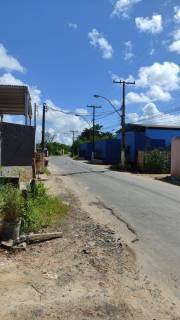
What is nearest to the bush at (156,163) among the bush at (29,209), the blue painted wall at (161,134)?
the blue painted wall at (161,134)

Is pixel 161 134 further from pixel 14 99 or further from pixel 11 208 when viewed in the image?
pixel 11 208

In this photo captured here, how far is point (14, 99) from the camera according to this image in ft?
57.7

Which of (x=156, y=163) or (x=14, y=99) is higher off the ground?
(x=14, y=99)

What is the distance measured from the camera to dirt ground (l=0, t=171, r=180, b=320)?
228 inches

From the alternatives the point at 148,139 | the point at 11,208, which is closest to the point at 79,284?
the point at 11,208

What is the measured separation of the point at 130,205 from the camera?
16.8 meters

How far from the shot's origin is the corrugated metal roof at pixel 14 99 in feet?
51.8

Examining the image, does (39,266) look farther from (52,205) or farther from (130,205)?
Answer: (130,205)

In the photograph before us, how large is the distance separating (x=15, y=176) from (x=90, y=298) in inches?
324

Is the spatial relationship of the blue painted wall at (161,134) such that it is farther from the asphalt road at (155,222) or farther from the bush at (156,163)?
the asphalt road at (155,222)

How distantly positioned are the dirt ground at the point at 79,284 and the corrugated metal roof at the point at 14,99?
22.7ft

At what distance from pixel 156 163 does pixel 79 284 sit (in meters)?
37.0

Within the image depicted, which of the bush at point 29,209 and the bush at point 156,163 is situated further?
the bush at point 156,163

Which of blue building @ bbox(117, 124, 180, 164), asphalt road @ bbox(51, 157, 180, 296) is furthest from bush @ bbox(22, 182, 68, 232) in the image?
blue building @ bbox(117, 124, 180, 164)
